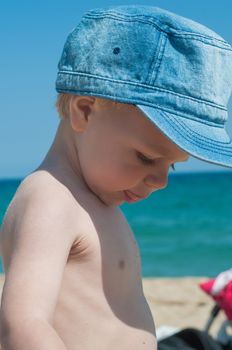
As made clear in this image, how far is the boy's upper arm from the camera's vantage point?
5.60 ft

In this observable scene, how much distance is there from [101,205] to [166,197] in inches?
1528

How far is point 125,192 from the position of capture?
6.67ft

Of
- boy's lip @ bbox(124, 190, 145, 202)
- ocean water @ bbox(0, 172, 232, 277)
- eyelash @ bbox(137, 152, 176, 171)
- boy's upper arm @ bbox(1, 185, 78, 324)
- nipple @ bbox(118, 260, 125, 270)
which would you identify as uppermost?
eyelash @ bbox(137, 152, 176, 171)

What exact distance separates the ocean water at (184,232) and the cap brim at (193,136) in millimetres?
2098

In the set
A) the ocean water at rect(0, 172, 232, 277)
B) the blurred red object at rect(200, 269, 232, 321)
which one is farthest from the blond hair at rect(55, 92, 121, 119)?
the blurred red object at rect(200, 269, 232, 321)

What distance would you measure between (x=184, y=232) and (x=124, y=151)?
68.8 feet

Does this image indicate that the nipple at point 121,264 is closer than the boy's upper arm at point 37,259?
No

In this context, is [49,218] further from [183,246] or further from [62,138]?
[183,246]

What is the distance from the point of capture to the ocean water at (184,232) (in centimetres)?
1406

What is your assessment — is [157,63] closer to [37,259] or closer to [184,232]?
[37,259]

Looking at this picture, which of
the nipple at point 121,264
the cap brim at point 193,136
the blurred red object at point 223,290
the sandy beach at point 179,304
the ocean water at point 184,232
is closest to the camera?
the cap brim at point 193,136

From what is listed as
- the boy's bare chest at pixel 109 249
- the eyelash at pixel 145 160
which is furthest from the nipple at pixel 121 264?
the eyelash at pixel 145 160

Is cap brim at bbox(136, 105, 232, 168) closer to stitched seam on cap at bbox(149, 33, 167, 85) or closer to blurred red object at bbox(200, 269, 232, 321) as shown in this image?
stitched seam on cap at bbox(149, 33, 167, 85)

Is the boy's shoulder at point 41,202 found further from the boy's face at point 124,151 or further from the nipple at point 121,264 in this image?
the nipple at point 121,264
